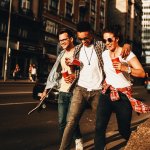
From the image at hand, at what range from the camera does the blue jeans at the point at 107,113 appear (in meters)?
4.43

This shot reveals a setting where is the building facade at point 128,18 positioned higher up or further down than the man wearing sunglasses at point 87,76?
higher up

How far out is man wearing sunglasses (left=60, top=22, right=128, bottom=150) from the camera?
471 cm

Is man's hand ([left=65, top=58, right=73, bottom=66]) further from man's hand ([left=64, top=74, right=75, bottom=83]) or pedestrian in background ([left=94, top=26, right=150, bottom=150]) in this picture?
pedestrian in background ([left=94, top=26, right=150, bottom=150])

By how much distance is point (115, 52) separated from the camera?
4.56 metres

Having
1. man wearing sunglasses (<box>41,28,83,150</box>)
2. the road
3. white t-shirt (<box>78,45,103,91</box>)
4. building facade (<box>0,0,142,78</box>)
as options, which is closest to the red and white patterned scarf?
white t-shirt (<box>78,45,103,91</box>)

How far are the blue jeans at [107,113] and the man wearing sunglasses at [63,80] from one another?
2.24 feet

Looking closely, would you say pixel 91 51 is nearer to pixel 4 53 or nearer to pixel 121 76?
pixel 121 76

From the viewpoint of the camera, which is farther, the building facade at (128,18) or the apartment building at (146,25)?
the apartment building at (146,25)

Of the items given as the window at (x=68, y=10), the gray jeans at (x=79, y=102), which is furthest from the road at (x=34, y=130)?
the window at (x=68, y=10)

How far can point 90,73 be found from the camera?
4.75 metres

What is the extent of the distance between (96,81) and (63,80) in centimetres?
60

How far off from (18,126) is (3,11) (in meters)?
25.1

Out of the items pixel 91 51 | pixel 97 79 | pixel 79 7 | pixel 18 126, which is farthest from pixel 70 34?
pixel 79 7

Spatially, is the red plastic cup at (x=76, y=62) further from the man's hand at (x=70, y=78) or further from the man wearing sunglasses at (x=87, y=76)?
the man's hand at (x=70, y=78)
